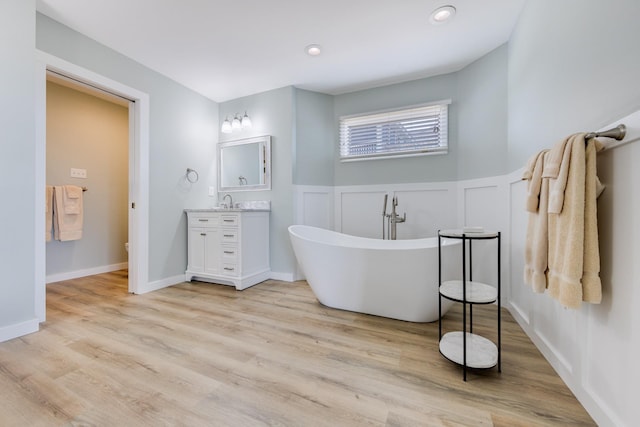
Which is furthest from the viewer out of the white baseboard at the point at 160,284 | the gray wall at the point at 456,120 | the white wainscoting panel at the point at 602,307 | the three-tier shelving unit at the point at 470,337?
the white baseboard at the point at 160,284

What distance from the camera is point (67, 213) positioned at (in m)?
3.04

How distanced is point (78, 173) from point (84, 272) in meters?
1.26

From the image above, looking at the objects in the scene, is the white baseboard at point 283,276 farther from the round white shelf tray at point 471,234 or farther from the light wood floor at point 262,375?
the round white shelf tray at point 471,234

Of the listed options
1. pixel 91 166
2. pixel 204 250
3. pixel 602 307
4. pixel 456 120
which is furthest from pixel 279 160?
pixel 602 307

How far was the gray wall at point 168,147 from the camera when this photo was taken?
2.43 meters

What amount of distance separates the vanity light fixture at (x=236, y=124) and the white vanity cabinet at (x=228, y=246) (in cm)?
114

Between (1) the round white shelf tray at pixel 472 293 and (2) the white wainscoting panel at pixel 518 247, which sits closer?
(1) the round white shelf tray at pixel 472 293

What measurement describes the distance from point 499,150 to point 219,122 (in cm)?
328

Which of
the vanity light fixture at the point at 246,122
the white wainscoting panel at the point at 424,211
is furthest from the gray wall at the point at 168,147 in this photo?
the white wainscoting panel at the point at 424,211

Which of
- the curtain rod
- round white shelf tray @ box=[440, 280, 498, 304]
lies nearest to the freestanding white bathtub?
round white shelf tray @ box=[440, 280, 498, 304]

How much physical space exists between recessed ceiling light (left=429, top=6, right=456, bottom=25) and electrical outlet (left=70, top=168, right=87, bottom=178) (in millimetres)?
4210

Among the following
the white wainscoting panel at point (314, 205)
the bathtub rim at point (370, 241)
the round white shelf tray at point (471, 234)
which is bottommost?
the bathtub rim at point (370, 241)

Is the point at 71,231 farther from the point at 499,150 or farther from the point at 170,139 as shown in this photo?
the point at 499,150

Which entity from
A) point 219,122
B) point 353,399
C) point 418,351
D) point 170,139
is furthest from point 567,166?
point 219,122
